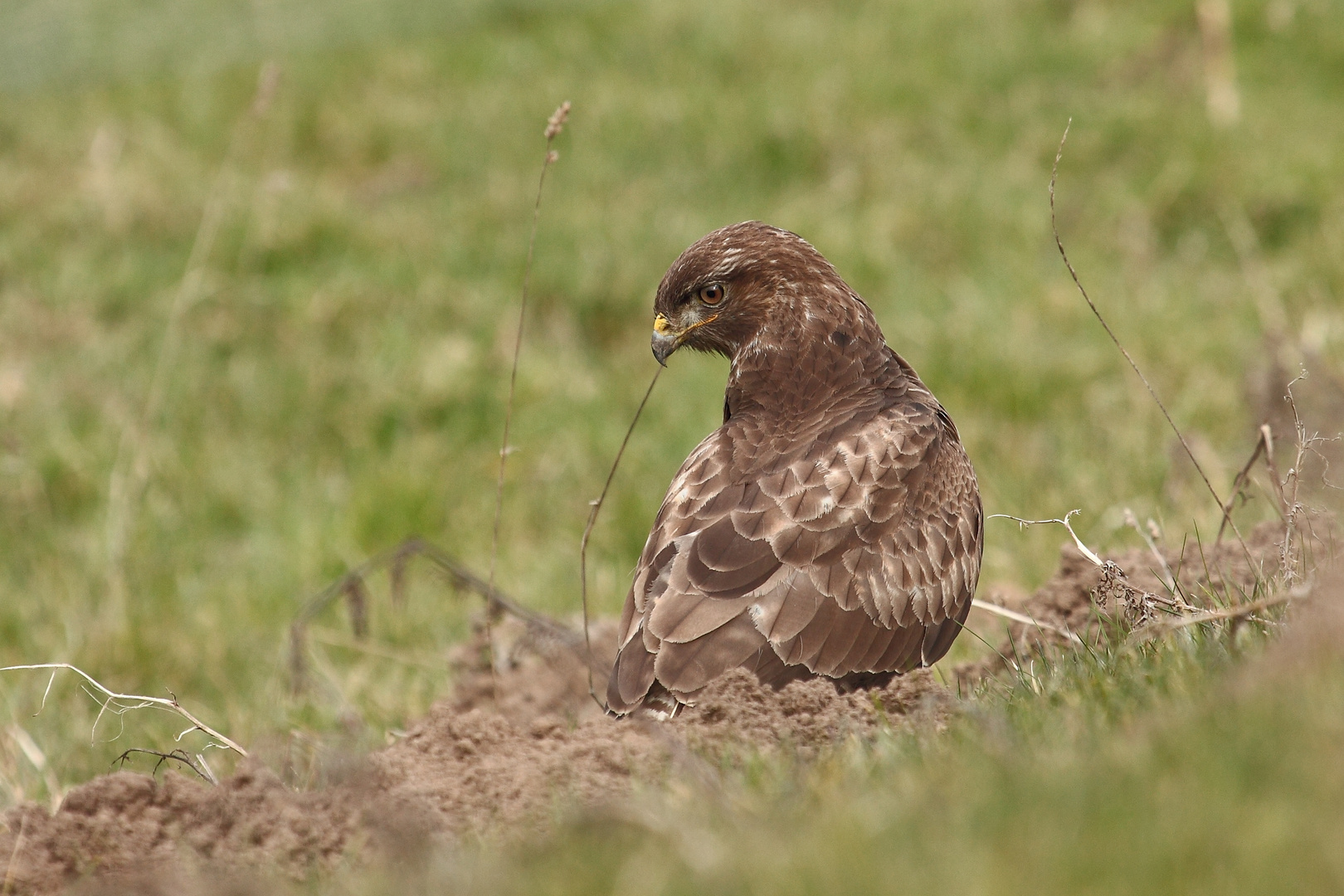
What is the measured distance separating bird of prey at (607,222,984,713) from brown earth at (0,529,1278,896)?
29 centimetres

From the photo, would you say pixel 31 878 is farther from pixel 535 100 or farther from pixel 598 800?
pixel 535 100

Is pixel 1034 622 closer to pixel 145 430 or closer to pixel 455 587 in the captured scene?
pixel 455 587

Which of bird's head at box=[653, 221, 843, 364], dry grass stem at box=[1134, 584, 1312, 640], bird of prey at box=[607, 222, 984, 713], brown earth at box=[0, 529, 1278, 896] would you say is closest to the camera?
brown earth at box=[0, 529, 1278, 896]

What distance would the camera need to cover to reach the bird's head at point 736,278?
4.64m

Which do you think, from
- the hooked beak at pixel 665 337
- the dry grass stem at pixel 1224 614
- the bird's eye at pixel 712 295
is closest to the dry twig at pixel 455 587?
the hooked beak at pixel 665 337

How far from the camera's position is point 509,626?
224 inches

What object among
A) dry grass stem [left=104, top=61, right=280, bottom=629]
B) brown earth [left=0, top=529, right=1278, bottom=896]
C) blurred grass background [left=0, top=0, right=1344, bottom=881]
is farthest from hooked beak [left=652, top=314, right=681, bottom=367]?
dry grass stem [left=104, top=61, right=280, bottom=629]

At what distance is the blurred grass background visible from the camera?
668 cm

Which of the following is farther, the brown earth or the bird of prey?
the bird of prey

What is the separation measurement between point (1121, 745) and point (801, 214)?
24.6 feet

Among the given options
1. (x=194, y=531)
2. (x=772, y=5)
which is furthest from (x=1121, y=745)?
(x=772, y=5)

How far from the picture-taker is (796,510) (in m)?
4.01

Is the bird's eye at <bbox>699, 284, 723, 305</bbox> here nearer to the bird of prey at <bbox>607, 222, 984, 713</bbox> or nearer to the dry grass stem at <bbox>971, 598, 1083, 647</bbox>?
the bird of prey at <bbox>607, 222, 984, 713</bbox>

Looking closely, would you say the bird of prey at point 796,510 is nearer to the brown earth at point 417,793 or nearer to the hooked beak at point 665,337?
the hooked beak at point 665,337
